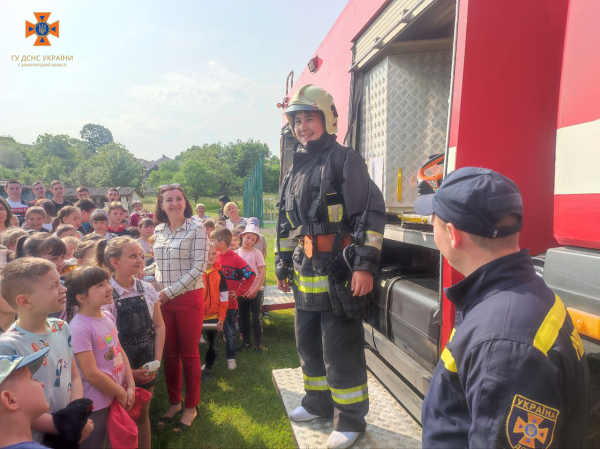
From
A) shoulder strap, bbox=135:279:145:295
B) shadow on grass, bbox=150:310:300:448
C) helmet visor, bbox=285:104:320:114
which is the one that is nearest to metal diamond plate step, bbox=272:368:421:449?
shadow on grass, bbox=150:310:300:448

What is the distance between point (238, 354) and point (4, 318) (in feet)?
9.91

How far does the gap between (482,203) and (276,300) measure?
185 inches

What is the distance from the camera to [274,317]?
245 inches

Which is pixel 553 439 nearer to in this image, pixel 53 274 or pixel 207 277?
pixel 53 274

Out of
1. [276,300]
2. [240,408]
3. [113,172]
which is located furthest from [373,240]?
[113,172]

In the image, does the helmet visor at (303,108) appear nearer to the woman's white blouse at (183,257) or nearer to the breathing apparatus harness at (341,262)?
the breathing apparatus harness at (341,262)

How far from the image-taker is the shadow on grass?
3.00 m

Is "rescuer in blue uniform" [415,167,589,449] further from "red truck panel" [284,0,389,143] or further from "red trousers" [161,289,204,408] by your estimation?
"red trousers" [161,289,204,408]

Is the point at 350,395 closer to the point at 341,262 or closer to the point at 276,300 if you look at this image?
the point at 341,262

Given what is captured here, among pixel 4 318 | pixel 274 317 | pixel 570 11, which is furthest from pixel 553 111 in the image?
pixel 274 317

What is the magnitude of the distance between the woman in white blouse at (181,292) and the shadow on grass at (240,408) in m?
0.16

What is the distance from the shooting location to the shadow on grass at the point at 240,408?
3.00 meters

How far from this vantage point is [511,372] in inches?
35.3

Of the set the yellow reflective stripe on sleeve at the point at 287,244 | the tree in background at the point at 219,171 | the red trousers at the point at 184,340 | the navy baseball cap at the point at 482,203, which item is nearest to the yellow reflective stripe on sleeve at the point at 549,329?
the navy baseball cap at the point at 482,203
